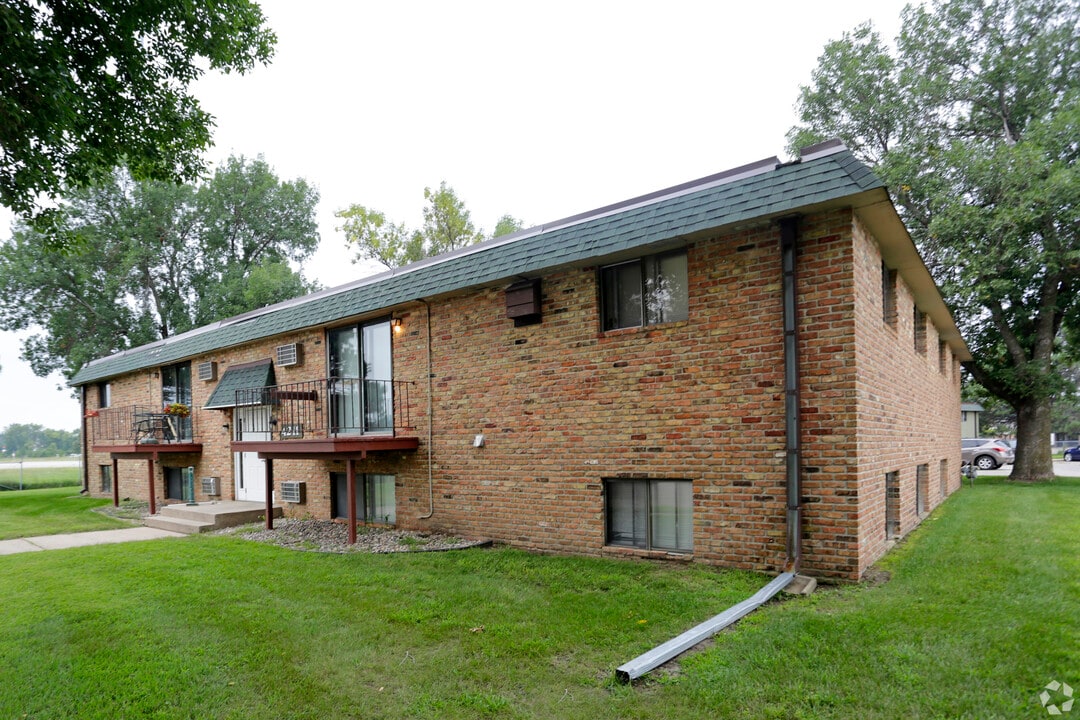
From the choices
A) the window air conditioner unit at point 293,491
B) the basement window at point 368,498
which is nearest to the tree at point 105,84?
the basement window at point 368,498

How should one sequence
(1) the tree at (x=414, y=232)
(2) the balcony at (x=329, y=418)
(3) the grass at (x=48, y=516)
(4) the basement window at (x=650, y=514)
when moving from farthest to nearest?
(1) the tree at (x=414, y=232)
(3) the grass at (x=48, y=516)
(2) the balcony at (x=329, y=418)
(4) the basement window at (x=650, y=514)

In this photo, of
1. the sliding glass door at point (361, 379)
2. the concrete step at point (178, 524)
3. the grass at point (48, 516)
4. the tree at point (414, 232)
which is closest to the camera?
the sliding glass door at point (361, 379)

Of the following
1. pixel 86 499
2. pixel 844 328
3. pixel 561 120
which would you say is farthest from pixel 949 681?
pixel 561 120

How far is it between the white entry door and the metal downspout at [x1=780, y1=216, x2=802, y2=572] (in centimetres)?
1051

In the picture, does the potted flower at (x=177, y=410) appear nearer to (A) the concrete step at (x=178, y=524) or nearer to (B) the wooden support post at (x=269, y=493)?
(A) the concrete step at (x=178, y=524)

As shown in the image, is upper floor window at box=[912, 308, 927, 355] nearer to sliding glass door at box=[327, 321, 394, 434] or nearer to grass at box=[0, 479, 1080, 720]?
grass at box=[0, 479, 1080, 720]

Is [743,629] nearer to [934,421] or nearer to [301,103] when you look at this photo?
[934,421]

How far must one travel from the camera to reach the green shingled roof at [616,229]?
5426 millimetres

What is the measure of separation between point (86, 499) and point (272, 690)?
61.7 ft

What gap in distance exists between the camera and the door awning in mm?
11891

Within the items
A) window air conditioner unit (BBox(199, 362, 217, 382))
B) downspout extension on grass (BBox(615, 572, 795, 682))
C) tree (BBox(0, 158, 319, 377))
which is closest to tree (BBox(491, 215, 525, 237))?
tree (BBox(0, 158, 319, 377))

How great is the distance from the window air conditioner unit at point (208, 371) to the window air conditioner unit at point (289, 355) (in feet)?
9.94

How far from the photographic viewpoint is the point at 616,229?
671cm

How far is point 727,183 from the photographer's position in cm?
605
